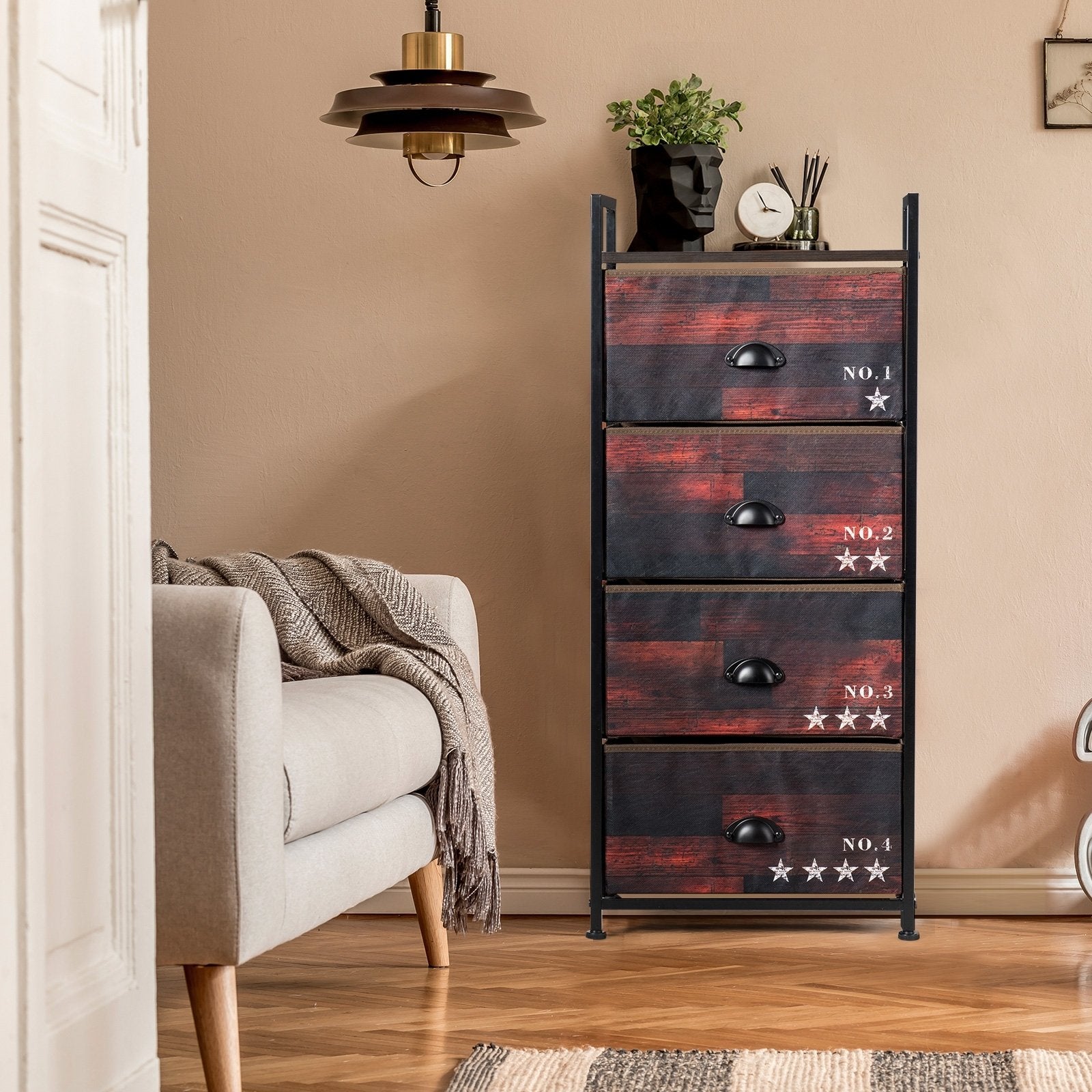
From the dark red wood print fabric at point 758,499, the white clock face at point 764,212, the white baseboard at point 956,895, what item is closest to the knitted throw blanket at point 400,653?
the dark red wood print fabric at point 758,499

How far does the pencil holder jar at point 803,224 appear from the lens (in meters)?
2.71

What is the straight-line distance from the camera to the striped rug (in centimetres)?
168

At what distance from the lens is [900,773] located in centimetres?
248

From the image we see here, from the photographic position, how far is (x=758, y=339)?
2467 mm

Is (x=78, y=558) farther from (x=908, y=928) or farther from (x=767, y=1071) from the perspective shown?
(x=908, y=928)

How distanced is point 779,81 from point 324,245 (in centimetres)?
102

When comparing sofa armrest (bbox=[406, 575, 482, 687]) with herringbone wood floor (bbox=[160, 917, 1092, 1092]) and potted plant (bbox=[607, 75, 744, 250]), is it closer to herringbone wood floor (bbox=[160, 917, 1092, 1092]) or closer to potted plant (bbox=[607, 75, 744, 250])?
herringbone wood floor (bbox=[160, 917, 1092, 1092])

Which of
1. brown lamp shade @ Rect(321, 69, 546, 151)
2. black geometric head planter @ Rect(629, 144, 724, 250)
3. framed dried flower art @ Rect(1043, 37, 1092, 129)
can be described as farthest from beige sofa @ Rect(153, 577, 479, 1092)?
framed dried flower art @ Rect(1043, 37, 1092, 129)

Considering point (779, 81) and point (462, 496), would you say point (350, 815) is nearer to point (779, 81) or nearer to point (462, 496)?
point (462, 496)

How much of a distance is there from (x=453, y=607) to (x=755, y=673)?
1.88 ft

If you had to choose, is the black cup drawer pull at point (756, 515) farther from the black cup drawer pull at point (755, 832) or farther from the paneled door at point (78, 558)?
the paneled door at point (78, 558)

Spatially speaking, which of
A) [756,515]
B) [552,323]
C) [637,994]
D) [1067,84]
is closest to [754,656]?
[756,515]

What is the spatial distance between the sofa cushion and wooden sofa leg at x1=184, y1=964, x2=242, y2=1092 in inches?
7.1

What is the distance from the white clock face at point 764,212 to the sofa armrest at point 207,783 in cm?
155
